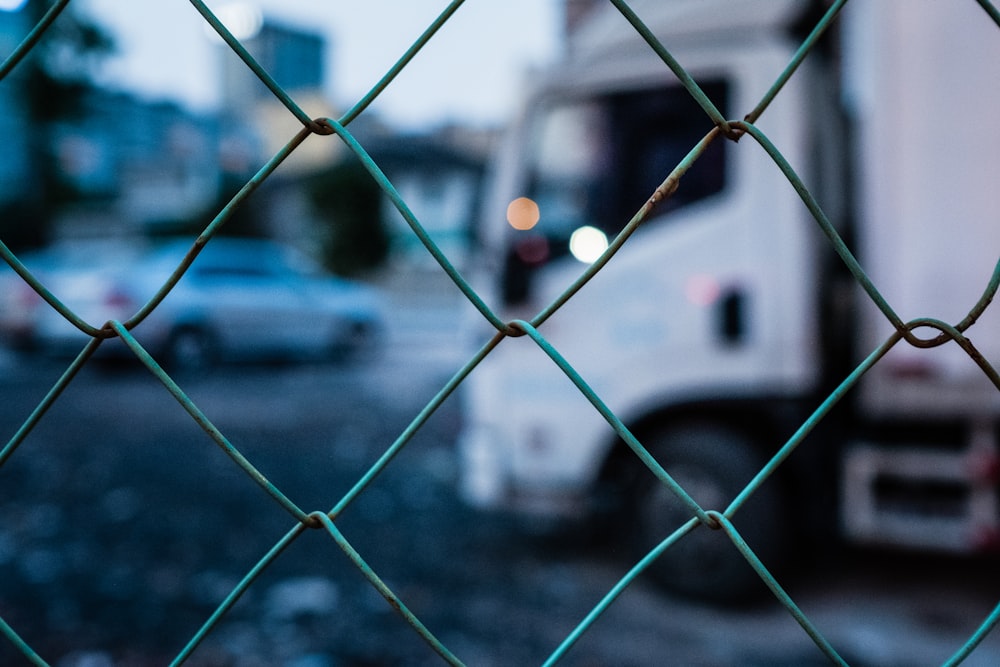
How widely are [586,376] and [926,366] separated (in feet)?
4.20

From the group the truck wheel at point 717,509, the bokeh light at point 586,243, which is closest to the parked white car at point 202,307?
the bokeh light at point 586,243

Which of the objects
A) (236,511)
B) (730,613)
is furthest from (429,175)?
(730,613)

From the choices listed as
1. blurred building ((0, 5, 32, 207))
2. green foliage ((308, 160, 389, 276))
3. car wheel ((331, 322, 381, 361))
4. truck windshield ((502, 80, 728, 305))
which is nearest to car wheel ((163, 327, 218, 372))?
car wheel ((331, 322, 381, 361))

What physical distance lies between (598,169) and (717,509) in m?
1.47

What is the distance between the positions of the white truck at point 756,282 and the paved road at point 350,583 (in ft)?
1.02

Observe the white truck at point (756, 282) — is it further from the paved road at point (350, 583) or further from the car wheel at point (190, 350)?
the car wheel at point (190, 350)

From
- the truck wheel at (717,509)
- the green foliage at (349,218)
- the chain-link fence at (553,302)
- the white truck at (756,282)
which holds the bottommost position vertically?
the chain-link fence at (553,302)

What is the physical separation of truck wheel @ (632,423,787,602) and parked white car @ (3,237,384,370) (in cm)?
694

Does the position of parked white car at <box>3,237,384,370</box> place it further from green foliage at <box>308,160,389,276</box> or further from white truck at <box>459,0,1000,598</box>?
green foliage at <box>308,160,389,276</box>

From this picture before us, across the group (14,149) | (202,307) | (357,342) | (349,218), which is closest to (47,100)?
(14,149)

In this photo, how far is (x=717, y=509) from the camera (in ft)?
10.7

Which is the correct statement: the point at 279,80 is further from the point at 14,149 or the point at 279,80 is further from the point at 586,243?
the point at 586,243

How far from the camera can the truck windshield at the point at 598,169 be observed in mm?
3344

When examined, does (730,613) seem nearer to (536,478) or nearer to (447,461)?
(536,478)
